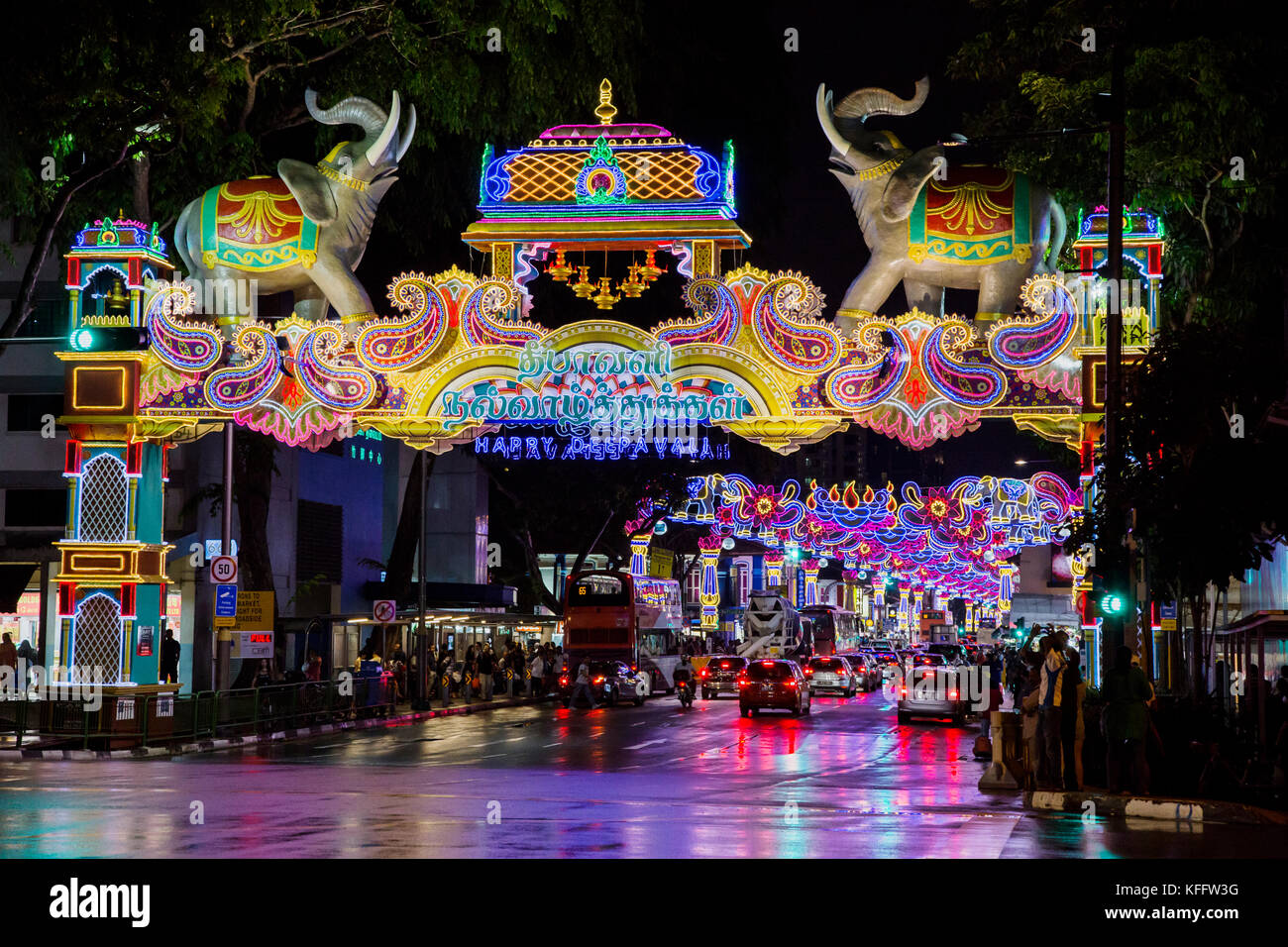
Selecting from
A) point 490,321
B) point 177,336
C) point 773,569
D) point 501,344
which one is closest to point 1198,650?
point 501,344

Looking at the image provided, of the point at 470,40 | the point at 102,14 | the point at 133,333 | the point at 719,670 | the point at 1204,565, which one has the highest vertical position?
the point at 470,40

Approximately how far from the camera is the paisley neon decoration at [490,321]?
88.1 ft

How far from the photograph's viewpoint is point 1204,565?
793 inches

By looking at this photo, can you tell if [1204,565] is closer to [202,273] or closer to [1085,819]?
[1085,819]

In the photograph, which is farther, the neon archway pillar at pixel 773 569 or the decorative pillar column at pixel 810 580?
the decorative pillar column at pixel 810 580

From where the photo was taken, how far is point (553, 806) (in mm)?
18156

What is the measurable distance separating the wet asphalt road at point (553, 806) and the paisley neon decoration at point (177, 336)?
6.51 m

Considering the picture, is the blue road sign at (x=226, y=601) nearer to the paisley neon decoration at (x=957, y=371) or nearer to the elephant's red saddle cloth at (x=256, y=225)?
the elephant's red saddle cloth at (x=256, y=225)

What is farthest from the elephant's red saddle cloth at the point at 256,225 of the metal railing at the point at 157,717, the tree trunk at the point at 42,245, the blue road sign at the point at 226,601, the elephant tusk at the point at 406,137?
the metal railing at the point at 157,717

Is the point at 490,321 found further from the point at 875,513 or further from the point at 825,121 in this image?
the point at 875,513

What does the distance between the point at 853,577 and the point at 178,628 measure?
285ft

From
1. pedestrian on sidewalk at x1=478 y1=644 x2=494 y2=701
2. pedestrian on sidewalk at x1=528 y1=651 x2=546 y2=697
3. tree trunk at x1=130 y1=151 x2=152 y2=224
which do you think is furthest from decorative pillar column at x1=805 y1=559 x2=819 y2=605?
tree trunk at x1=130 y1=151 x2=152 y2=224

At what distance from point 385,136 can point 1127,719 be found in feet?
50.0

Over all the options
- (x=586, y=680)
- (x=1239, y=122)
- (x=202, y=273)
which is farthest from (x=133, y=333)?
(x=586, y=680)
